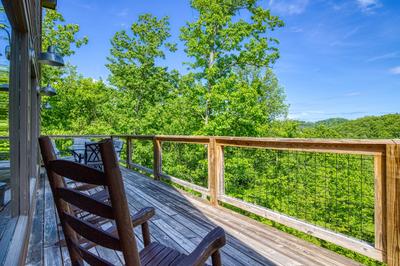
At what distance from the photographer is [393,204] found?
183cm

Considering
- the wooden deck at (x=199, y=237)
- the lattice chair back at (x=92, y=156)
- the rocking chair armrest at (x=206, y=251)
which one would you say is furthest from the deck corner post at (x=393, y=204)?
the lattice chair back at (x=92, y=156)

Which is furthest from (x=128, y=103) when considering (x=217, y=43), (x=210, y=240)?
(x=210, y=240)

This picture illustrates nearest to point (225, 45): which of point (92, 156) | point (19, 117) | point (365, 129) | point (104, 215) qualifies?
point (92, 156)

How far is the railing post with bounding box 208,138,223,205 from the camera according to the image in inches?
141

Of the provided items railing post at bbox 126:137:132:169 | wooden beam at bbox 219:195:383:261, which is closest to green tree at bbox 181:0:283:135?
railing post at bbox 126:137:132:169

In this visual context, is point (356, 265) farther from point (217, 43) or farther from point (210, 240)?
point (217, 43)

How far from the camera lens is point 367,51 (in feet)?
88.0

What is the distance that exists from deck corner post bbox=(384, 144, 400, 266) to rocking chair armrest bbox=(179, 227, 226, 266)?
1.48 m

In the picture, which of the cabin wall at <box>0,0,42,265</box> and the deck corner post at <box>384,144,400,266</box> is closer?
the deck corner post at <box>384,144,400,266</box>

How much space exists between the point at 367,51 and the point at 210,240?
106 feet

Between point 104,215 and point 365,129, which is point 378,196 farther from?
point 365,129

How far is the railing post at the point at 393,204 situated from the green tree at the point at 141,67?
47.4 ft

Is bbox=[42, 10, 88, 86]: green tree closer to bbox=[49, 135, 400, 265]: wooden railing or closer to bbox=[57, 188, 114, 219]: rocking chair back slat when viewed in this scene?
bbox=[49, 135, 400, 265]: wooden railing

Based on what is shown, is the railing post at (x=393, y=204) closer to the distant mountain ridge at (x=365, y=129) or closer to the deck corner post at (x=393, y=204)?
the deck corner post at (x=393, y=204)
